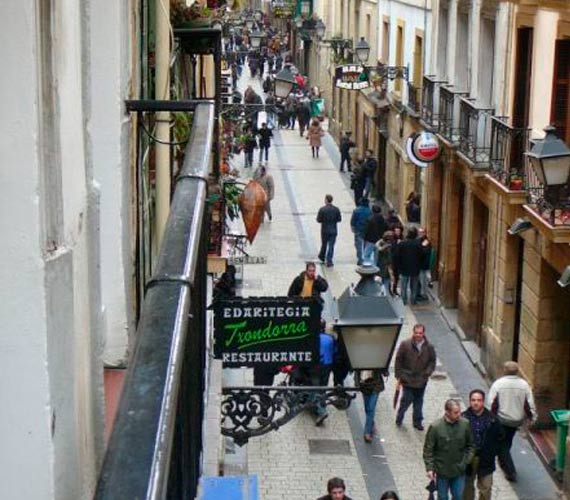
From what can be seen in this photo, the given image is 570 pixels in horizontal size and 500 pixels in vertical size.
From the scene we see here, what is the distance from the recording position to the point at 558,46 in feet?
55.4

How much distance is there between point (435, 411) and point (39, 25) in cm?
1476

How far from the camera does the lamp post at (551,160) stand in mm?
14242

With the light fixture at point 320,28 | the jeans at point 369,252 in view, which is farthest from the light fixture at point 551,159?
the light fixture at point 320,28

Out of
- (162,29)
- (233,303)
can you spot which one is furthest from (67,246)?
(233,303)

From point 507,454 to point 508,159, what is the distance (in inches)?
192

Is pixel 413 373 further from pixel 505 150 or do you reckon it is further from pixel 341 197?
pixel 341 197

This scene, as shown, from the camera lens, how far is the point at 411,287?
75.0ft

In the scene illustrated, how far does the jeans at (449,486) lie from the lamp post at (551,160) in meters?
3.73

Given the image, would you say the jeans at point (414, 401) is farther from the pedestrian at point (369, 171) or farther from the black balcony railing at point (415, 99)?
the pedestrian at point (369, 171)

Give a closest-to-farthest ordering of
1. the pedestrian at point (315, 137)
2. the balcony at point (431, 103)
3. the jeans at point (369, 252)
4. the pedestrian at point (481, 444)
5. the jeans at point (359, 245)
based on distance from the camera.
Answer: the pedestrian at point (481, 444), the balcony at point (431, 103), the jeans at point (369, 252), the jeans at point (359, 245), the pedestrian at point (315, 137)

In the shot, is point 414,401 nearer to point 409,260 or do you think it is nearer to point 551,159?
point 551,159

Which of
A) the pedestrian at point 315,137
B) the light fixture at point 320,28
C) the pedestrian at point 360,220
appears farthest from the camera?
the light fixture at point 320,28

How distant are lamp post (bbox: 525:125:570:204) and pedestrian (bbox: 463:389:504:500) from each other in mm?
2815

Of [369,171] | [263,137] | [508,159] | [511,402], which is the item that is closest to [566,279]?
[511,402]
